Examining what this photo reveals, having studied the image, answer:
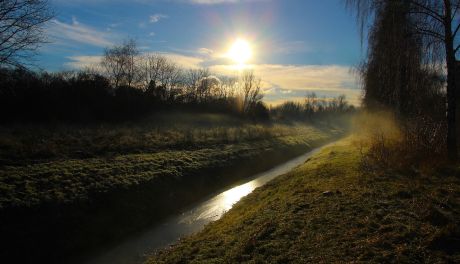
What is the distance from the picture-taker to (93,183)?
15180 millimetres

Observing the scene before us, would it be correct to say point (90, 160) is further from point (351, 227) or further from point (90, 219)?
point (351, 227)

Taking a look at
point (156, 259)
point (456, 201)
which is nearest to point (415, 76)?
point (456, 201)

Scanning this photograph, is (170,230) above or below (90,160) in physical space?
below

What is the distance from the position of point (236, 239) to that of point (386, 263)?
4091 mm

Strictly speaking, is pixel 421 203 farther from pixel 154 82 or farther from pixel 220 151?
pixel 154 82

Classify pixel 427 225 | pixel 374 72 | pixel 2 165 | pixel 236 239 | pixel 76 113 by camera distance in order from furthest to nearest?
pixel 76 113, pixel 374 72, pixel 2 165, pixel 236 239, pixel 427 225

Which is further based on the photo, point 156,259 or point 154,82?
point 154,82

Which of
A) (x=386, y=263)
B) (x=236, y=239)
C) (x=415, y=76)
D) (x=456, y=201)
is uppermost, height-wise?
(x=415, y=76)

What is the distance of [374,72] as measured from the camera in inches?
654

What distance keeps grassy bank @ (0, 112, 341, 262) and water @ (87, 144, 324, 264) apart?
0.74 meters

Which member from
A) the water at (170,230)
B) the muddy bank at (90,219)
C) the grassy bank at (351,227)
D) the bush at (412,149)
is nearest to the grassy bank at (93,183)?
the muddy bank at (90,219)

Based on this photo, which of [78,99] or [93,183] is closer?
[93,183]

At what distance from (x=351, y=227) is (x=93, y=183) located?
11185mm

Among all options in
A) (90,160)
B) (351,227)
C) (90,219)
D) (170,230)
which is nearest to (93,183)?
(90,219)
